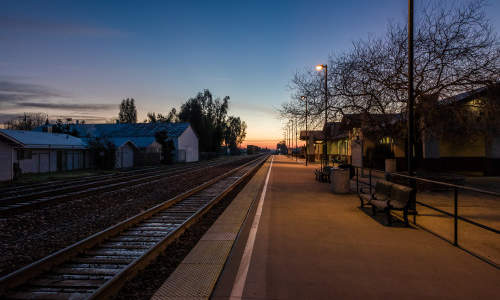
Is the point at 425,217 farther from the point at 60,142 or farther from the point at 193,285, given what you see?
the point at 60,142

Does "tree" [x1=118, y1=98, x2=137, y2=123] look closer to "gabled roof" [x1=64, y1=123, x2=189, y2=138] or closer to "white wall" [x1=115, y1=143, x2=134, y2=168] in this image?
"gabled roof" [x1=64, y1=123, x2=189, y2=138]

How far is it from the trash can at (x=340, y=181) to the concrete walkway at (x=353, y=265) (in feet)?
16.5

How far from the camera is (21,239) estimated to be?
6.65 metres

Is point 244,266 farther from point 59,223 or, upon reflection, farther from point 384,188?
point 59,223

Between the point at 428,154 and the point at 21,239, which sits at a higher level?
the point at 428,154

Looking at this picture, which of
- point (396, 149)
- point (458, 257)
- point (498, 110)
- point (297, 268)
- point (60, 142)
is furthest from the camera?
point (60, 142)

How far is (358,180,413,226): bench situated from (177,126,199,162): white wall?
46699 millimetres

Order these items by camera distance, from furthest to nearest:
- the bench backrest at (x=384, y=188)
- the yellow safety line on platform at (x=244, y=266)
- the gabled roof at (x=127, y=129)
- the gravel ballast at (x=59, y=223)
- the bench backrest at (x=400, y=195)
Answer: the gabled roof at (x=127, y=129)
the bench backrest at (x=384, y=188)
the bench backrest at (x=400, y=195)
the gravel ballast at (x=59, y=223)
the yellow safety line on platform at (x=244, y=266)

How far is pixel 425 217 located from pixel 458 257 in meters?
3.26

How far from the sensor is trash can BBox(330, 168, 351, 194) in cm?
1231

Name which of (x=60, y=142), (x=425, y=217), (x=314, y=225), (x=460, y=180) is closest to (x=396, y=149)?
(x=460, y=180)

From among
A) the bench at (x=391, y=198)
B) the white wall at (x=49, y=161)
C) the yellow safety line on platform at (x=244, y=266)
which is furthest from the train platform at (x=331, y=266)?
the white wall at (x=49, y=161)

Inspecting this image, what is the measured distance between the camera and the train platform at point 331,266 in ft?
12.0

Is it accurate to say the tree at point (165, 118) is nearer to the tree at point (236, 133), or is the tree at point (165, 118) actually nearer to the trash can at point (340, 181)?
the tree at point (236, 133)
